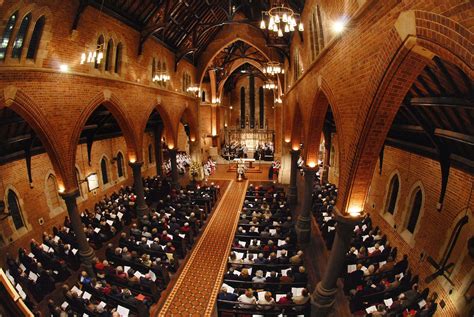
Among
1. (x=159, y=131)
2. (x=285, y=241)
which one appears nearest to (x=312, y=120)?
(x=285, y=241)

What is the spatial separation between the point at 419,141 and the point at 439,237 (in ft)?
11.8

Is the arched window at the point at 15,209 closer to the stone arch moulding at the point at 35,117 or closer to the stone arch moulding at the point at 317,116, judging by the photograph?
the stone arch moulding at the point at 35,117

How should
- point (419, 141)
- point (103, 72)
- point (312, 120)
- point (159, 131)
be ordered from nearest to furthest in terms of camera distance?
point (419, 141)
point (312, 120)
point (103, 72)
point (159, 131)

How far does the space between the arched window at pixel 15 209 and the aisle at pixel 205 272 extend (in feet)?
28.2

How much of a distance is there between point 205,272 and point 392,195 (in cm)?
951

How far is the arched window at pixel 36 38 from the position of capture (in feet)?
30.3

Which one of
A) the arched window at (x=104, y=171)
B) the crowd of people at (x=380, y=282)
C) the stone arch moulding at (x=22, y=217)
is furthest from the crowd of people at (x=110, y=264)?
the crowd of people at (x=380, y=282)

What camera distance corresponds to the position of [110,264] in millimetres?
11164

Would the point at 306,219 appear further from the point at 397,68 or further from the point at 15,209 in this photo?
the point at 15,209

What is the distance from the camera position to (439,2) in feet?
10.3

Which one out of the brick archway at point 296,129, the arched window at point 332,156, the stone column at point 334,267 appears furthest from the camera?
the arched window at point 332,156

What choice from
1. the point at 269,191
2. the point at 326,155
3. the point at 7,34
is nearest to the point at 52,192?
the point at 7,34

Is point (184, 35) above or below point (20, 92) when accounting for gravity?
above

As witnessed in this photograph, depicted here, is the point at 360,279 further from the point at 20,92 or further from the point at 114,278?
the point at 20,92
